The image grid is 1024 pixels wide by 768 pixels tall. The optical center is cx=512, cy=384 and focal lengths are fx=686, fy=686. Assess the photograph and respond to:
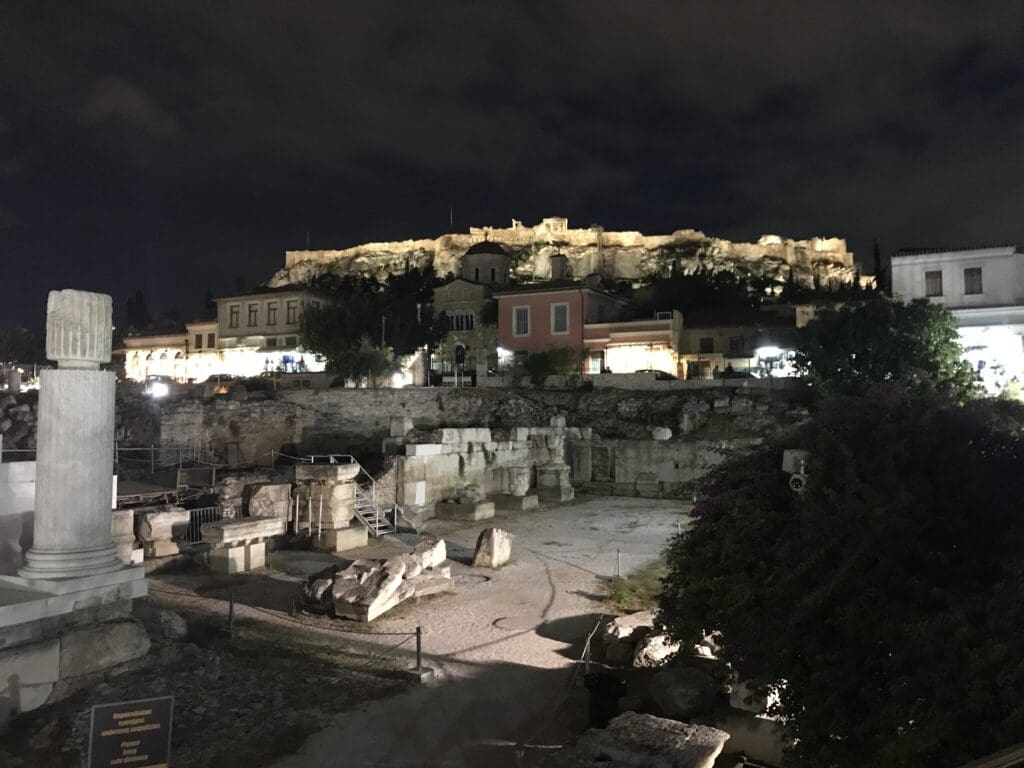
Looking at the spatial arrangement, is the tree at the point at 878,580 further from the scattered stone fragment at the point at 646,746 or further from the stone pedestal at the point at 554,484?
the stone pedestal at the point at 554,484

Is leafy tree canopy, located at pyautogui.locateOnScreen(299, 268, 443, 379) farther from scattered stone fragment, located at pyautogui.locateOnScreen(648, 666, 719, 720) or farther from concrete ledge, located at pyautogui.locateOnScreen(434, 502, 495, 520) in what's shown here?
scattered stone fragment, located at pyautogui.locateOnScreen(648, 666, 719, 720)

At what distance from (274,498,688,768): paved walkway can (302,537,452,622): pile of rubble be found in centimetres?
26

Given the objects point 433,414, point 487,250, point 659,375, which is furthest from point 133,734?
point 487,250

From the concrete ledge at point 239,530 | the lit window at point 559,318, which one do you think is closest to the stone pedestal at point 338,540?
the concrete ledge at point 239,530

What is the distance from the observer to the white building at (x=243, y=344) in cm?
5225

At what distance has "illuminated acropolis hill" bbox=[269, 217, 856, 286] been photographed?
296 feet

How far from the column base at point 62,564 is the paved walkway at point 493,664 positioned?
3.12 m

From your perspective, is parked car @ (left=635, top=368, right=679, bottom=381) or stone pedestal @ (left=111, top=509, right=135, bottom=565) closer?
stone pedestal @ (left=111, top=509, right=135, bottom=565)

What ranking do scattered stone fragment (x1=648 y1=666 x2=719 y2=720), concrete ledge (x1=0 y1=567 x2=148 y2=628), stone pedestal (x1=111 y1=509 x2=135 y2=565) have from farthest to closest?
stone pedestal (x1=111 y1=509 x2=135 y2=565)
scattered stone fragment (x1=648 y1=666 x2=719 y2=720)
concrete ledge (x1=0 y1=567 x2=148 y2=628)

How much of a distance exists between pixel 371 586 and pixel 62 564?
4667mm

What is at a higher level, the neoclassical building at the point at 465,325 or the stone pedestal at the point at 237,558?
the neoclassical building at the point at 465,325

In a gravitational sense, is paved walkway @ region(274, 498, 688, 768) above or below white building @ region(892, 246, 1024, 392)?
below

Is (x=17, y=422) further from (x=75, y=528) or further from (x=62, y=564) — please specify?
(x=62, y=564)

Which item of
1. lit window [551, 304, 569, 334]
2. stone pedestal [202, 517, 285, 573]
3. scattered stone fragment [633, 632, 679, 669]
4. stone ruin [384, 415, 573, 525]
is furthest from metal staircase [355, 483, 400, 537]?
lit window [551, 304, 569, 334]
